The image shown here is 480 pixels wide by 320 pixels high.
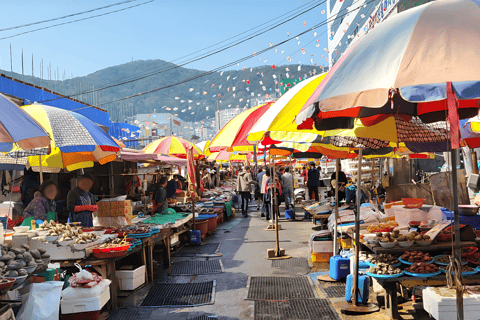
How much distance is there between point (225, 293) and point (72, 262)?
8.54 ft

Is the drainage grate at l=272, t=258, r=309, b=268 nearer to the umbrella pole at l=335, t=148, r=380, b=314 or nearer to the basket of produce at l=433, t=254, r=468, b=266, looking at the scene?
the umbrella pole at l=335, t=148, r=380, b=314

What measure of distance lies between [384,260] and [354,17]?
4112 centimetres

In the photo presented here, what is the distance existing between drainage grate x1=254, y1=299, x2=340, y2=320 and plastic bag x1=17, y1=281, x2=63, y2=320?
272 centimetres

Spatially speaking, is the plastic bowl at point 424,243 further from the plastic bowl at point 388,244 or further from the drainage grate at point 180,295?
the drainage grate at point 180,295

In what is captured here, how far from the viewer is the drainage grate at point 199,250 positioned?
11.2 m

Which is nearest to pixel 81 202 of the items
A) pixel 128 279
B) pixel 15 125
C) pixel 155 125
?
pixel 128 279

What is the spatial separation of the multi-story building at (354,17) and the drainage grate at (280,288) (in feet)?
49.3

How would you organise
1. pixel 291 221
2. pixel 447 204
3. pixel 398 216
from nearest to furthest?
pixel 398 216 < pixel 447 204 < pixel 291 221

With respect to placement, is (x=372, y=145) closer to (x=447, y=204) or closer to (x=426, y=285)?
(x=426, y=285)

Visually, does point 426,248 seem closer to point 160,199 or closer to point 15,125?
point 15,125

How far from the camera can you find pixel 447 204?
11.1m

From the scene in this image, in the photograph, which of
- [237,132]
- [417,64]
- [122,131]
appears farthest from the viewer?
[122,131]

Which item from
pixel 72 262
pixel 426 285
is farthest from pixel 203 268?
pixel 426 285

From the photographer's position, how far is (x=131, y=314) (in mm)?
6355
